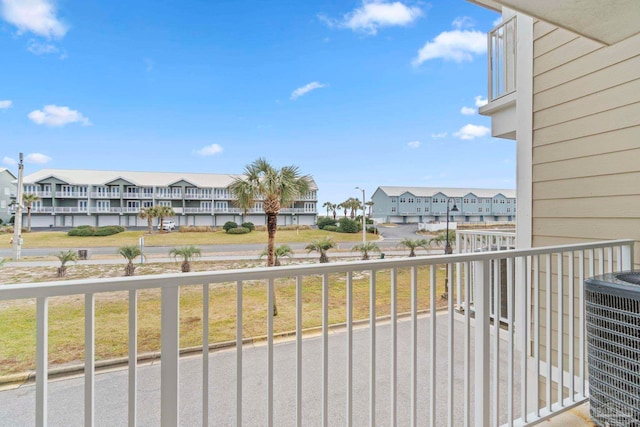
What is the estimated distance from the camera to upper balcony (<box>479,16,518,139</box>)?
3086mm

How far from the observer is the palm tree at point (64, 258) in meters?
4.00

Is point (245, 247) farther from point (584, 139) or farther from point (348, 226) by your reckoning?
point (584, 139)

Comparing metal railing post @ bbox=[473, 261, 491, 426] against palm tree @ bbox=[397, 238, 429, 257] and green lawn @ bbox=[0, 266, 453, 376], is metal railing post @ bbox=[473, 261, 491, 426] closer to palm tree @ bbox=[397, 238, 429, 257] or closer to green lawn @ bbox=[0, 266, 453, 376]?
green lawn @ bbox=[0, 266, 453, 376]

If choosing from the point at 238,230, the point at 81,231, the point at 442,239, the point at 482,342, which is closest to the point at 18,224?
the point at 81,231

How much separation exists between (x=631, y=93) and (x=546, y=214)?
880mm

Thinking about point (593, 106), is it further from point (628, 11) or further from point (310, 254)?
point (310, 254)

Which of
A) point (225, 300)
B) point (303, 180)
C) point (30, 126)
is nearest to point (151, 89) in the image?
point (30, 126)

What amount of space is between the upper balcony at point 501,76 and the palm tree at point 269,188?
14.4 feet

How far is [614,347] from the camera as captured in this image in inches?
44.6

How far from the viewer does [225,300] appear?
3.78 metres

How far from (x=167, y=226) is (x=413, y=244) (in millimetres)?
4408

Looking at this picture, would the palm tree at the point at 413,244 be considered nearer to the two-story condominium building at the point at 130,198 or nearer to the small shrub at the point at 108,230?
the two-story condominium building at the point at 130,198

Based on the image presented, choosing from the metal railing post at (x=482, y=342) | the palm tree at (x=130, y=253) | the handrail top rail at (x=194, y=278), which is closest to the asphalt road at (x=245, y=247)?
the palm tree at (x=130, y=253)

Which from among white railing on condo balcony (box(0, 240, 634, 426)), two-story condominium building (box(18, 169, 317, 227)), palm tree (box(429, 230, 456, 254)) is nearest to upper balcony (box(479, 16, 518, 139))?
white railing on condo balcony (box(0, 240, 634, 426))
